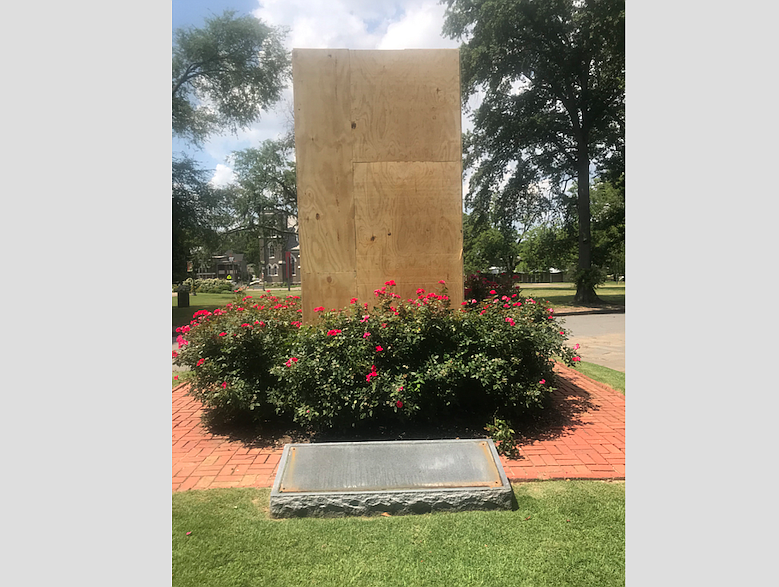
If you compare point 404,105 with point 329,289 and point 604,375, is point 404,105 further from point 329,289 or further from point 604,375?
point 604,375

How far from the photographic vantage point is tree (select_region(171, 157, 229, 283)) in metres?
17.8

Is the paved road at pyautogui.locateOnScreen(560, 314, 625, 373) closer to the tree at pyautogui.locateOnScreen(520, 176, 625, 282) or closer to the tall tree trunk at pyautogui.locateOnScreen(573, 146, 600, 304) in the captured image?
the tall tree trunk at pyautogui.locateOnScreen(573, 146, 600, 304)

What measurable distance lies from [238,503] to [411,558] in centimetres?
124

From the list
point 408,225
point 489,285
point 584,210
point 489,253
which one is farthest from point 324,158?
point 489,253

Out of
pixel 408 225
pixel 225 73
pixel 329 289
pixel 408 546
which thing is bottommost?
pixel 408 546

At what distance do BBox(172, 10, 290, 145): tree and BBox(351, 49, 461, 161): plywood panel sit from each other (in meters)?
13.1

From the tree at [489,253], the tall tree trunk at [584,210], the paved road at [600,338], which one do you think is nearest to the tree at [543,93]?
the tall tree trunk at [584,210]

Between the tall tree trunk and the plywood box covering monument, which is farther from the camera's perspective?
the tall tree trunk

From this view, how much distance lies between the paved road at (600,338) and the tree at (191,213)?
1546cm

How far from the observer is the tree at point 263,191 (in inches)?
955

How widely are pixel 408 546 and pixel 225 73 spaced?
19825 millimetres

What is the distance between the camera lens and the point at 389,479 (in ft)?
9.28

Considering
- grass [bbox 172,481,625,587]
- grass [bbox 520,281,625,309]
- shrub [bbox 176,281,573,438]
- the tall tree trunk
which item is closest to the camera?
grass [bbox 172,481,625,587]

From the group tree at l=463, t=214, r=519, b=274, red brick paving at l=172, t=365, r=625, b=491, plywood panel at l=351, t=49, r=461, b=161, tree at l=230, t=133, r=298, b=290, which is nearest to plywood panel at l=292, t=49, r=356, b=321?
plywood panel at l=351, t=49, r=461, b=161
